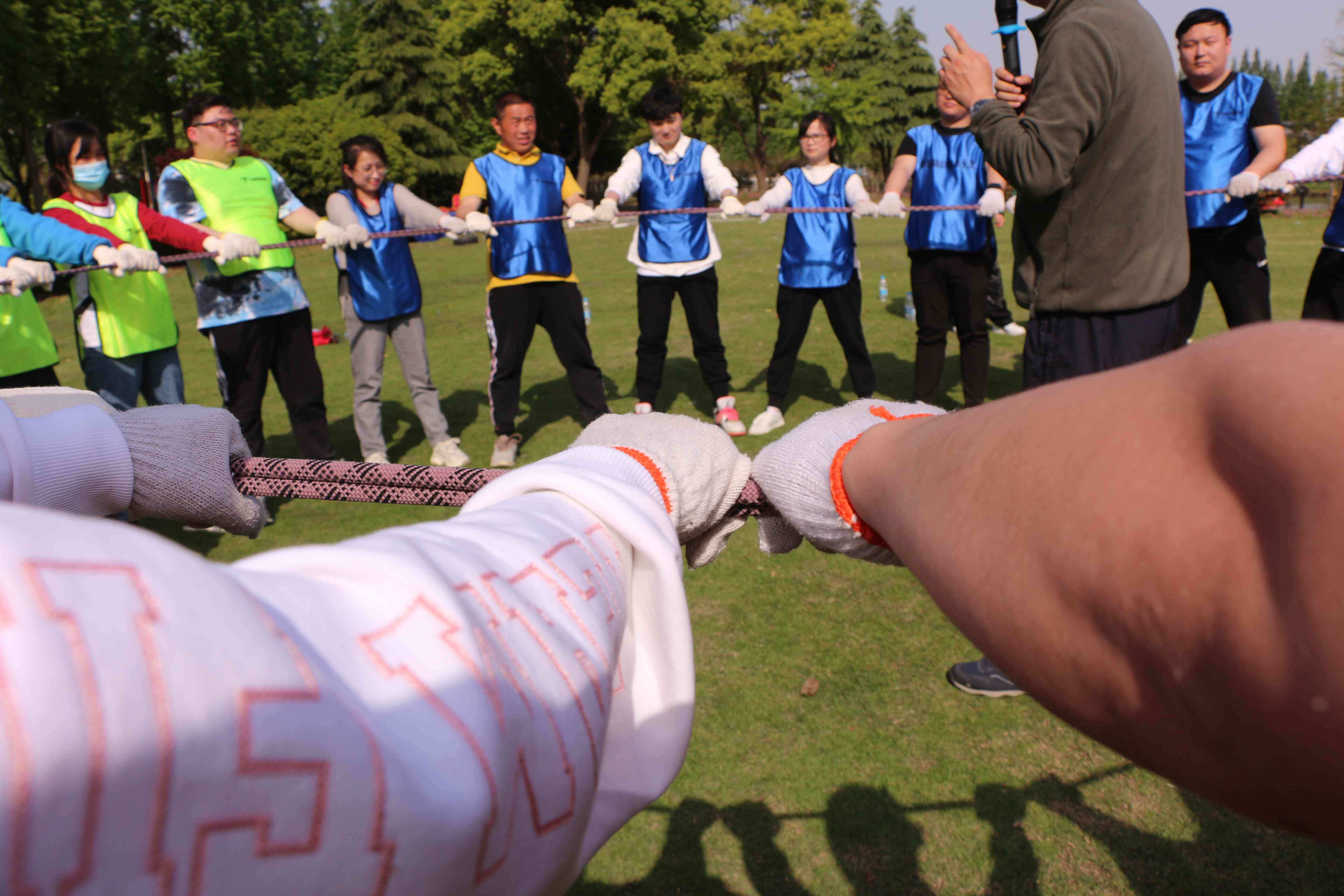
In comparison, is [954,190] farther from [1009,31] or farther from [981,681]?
[981,681]

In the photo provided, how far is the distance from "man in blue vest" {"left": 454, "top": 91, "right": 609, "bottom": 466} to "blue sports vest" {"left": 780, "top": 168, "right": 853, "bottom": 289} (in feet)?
4.99

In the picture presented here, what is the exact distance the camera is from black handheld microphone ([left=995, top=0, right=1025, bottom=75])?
3.09m

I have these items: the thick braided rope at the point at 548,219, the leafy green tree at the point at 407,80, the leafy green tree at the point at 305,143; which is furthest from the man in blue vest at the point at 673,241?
the leafy green tree at the point at 407,80

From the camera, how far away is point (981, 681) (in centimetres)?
306

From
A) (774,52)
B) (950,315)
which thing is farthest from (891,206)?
(774,52)

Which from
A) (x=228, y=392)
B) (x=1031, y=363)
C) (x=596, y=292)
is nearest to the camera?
(x=1031, y=363)

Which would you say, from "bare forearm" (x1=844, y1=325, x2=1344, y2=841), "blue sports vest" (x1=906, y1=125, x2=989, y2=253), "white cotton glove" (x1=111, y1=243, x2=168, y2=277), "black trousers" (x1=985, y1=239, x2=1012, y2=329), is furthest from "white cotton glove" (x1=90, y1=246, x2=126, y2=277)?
"black trousers" (x1=985, y1=239, x2=1012, y2=329)

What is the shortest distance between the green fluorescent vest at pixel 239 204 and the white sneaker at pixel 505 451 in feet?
5.48

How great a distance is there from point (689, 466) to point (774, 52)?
48.2 meters

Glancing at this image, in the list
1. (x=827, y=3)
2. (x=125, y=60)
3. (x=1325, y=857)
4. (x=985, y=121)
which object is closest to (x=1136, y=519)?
(x=1325, y=857)

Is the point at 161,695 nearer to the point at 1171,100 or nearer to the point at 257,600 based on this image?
the point at 257,600

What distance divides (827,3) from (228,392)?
47464 millimetres

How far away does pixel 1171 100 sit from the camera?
2.88m

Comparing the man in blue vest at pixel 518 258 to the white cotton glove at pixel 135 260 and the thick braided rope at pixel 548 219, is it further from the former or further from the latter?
the white cotton glove at pixel 135 260
